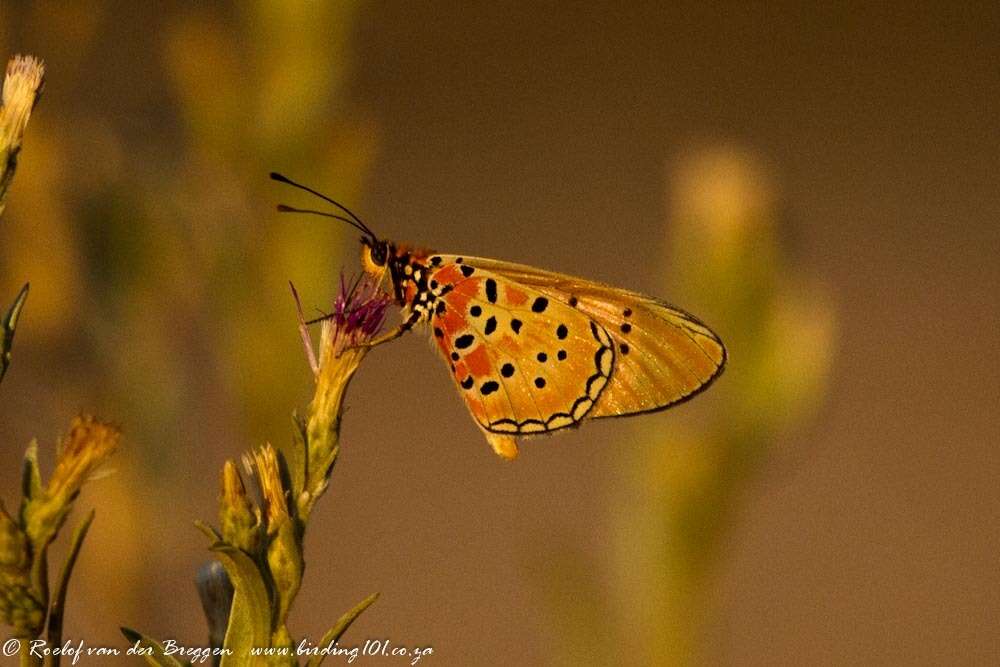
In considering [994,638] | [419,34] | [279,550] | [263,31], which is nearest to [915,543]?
[994,638]

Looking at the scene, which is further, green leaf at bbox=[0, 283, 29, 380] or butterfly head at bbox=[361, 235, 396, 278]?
butterfly head at bbox=[361, 235, 396, 278]

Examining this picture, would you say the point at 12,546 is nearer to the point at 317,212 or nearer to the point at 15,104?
the point at 15,104

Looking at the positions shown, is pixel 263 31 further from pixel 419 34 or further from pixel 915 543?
pixel 419 34

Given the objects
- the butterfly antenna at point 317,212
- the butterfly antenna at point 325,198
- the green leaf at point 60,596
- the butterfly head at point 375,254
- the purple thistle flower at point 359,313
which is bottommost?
the green leaf at point 60,596

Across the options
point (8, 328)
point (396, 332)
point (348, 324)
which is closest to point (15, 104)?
point (8, 328)

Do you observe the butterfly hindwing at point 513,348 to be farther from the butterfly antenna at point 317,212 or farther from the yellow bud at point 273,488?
the yellow bud at point 273,488

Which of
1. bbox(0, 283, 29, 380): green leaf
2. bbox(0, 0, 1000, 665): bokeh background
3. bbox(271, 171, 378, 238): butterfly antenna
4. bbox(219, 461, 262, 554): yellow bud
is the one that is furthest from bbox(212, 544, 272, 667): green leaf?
bbox(271, 171, 378, 238): butterfly antenna

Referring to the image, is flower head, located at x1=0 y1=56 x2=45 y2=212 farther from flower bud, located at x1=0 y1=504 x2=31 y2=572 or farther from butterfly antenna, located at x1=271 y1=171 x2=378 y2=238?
butterfly antenna, located at x1=271 y1=171 x2=378 y2=238

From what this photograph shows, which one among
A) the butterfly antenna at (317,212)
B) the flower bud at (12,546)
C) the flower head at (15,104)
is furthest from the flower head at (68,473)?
the butterfly antenna at (317,212)
